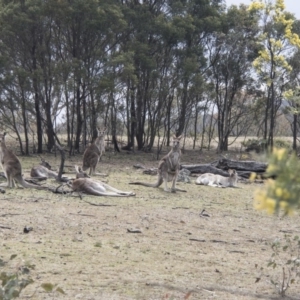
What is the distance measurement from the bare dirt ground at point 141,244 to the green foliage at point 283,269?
3.0 inches

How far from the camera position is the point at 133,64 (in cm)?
2550

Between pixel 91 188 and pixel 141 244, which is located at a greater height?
pixel 91 188

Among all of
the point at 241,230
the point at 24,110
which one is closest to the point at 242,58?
the point at 24,110

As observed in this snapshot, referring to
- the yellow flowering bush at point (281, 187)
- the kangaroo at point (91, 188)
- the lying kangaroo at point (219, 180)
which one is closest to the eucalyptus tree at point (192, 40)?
the lying kangaroo at point (219, 180)

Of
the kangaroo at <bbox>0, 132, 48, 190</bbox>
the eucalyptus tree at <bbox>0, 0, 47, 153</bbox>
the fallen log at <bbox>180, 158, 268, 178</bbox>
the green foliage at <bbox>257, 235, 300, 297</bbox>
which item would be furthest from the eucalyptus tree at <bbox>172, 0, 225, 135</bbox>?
Result: the green foliage at <bbox>257, 235, 300, 297</bbox>

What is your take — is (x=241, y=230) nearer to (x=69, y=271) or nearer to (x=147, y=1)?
(x=69, y=271)

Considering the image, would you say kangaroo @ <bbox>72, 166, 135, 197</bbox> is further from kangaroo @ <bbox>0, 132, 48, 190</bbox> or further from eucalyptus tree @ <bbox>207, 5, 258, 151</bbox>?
eucalyptus tree @ <bbox>207, 5, 258, 151</bbox>

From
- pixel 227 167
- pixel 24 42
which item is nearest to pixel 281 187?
pixel 227 167

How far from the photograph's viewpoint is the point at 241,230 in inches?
392

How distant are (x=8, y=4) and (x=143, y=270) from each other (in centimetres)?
1827

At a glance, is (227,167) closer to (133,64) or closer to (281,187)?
(133,64)

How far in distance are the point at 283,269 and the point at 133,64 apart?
20.0 m

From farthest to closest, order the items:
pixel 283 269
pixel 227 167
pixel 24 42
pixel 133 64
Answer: pixel 133 64, pixel 24 42, pixel 227 167, pixel 283 269

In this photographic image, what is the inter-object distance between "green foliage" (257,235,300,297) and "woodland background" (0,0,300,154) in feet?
45.5
